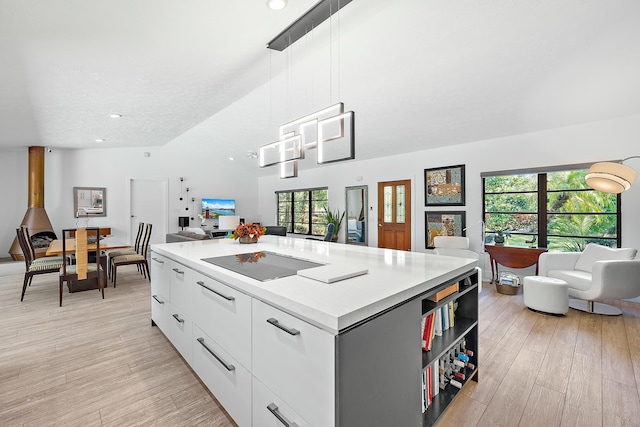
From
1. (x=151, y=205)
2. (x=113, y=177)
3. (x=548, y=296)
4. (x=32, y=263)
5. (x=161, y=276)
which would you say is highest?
(x=113, y=177)

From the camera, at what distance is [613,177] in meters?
3.06

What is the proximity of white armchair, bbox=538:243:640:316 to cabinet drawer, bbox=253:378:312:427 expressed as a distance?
3640mm

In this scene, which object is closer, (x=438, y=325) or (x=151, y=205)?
(x=438, y=325)

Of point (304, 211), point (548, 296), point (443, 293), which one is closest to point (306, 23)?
point (443, 293)

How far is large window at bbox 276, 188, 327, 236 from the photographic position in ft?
26.3

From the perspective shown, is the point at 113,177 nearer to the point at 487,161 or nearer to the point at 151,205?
the point at 151,205

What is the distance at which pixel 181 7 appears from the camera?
1.81 metres

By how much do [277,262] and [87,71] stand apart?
257cm

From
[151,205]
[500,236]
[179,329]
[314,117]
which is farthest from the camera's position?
[151,205]

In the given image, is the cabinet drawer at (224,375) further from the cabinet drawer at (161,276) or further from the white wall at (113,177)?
the white wall at (113,177)

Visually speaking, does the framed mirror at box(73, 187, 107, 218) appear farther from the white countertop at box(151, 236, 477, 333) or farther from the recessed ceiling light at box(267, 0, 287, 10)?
the recessed ceiling light at box(267, 0, 287, 10)

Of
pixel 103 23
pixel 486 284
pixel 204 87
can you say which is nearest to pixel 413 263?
pixel 103 23

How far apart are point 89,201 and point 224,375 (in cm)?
714

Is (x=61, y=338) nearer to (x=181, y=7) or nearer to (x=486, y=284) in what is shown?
(x=181, y=7)
